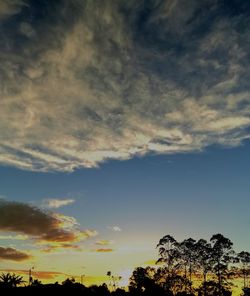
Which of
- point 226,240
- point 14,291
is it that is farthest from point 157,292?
point 14,291

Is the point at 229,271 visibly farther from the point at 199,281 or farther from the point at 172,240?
the point at 172,240

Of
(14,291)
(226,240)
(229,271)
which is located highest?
(226,240)

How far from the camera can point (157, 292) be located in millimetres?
88188

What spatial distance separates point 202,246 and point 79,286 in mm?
28017

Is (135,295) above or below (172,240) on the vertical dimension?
below

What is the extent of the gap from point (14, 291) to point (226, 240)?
139 feet

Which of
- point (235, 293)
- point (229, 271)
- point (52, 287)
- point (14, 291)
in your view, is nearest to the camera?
point (14, 291)

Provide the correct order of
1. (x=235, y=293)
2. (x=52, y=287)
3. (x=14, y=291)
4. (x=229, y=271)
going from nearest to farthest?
(x=14, y=291), (x=52, y=287), (x=229, y=271), (x=235, y=293)

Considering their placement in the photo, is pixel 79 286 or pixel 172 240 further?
pixel 172 240

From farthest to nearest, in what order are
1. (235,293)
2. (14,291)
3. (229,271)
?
(235,293) < (229,271) < (14,291)

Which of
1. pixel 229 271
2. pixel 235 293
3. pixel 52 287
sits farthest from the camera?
pixel 235 293

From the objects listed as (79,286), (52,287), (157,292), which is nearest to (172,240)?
(157,292)

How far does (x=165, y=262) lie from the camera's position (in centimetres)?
9450

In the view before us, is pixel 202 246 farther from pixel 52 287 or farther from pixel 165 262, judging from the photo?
pixel 52 287
